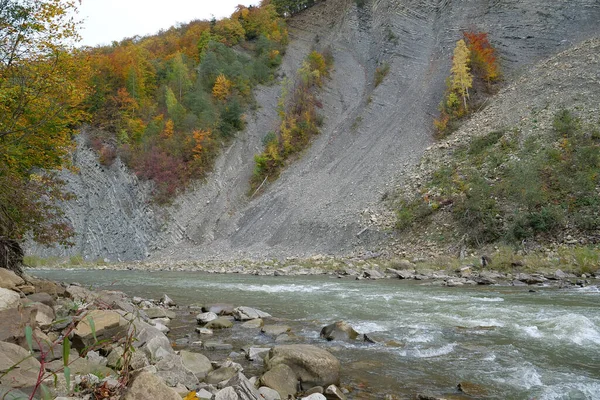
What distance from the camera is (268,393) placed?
494cm

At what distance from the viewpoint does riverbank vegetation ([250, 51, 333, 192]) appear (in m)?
40.3

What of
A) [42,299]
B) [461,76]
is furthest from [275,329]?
[461,76]

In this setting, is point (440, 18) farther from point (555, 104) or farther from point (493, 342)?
point (493, 342)

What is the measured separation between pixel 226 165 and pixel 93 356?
38257 mm

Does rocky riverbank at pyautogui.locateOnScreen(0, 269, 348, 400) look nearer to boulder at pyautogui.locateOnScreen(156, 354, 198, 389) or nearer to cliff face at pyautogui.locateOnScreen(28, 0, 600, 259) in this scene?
boulder at pyautogui.locateOnScreen(156, 354, 198, 389)

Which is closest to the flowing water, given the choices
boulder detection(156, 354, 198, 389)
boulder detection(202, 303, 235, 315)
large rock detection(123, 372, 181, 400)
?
boulder detection(202, 303, 235, 315)

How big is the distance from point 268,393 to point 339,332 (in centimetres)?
332

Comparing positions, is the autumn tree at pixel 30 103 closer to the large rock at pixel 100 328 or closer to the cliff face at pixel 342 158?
the large rock at pixel 100 328

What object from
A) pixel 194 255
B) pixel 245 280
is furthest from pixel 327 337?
pixel 194 255

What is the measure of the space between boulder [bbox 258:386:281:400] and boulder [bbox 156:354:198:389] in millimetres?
790

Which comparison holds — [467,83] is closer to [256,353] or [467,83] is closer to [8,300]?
[256,353]

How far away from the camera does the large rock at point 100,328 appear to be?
5.19 meters

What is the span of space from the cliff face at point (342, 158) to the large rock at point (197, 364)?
66.1 feet

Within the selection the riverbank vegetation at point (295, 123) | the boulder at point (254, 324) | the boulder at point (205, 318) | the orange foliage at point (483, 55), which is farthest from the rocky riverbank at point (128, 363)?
the orange foliage at point (483, 55)
